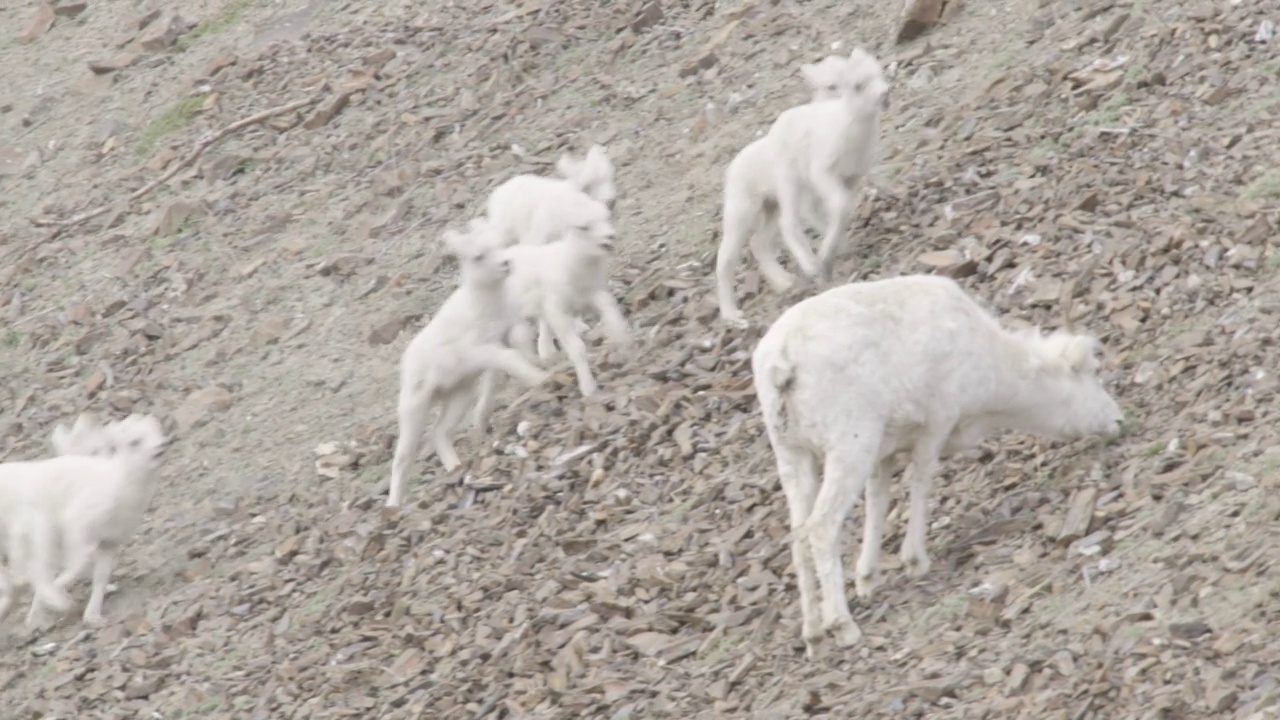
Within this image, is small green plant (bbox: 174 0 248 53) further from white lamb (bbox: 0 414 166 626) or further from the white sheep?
the white sheep

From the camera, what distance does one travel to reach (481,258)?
12.8 metres

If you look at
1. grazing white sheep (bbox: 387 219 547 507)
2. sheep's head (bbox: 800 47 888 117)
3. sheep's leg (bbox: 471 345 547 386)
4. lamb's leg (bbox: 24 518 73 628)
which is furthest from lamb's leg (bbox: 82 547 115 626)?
sheep's head (bbox: 800 47 888 117)

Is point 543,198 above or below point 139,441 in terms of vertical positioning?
above

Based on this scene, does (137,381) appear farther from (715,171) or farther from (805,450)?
(805,450)

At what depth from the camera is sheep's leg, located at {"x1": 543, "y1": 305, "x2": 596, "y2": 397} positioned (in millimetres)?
12906

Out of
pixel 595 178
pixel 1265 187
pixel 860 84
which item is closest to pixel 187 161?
pixel 595 178

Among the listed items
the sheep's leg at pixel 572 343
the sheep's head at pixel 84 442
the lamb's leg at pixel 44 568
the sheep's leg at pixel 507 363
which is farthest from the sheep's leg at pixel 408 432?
the sheep's head at pixel 84 442

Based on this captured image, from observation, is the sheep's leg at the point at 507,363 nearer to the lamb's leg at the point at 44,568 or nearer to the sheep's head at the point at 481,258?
the sheep's head at the point at 481,258

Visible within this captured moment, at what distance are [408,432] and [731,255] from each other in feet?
7.47

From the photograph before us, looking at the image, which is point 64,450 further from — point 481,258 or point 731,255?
point 731,255

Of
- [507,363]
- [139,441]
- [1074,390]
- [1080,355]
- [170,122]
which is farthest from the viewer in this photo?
[170,122]

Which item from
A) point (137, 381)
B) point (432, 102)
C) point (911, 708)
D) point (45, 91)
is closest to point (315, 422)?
point (137, 381)

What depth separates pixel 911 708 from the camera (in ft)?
29.3

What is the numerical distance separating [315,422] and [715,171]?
3423mm
